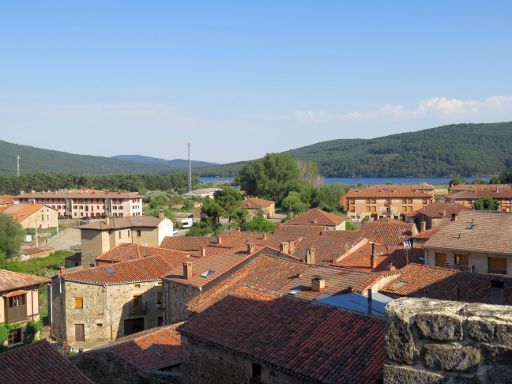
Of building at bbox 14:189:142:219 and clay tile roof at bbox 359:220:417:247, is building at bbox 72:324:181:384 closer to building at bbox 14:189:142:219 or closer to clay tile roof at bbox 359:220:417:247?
clay tile roof at bbox 359:220:417:247

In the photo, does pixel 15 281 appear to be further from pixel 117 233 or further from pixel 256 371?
pixel 117 233

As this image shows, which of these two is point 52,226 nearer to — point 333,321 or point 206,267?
point 206,267

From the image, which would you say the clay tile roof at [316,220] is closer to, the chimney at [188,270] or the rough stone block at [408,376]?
the chimney at [188,270]

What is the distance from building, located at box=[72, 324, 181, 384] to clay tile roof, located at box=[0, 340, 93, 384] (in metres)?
3.63

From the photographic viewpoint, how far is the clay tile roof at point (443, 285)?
1989 centimetres

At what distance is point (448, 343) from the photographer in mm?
3715

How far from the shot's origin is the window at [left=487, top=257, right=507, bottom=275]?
2678cm

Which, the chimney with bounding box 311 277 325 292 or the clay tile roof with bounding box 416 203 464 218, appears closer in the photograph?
the chimney with bounding box 311 277 325 292

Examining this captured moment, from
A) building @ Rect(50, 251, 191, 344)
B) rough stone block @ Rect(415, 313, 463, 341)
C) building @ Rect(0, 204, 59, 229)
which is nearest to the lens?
rough stone block @ Rect(415, 313, 463, 341)

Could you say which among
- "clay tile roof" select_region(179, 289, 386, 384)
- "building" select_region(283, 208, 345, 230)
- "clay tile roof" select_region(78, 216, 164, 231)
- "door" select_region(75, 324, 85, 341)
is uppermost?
"clay tile roof" select_region(179, 289, 386, 384)

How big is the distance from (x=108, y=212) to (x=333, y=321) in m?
95.9

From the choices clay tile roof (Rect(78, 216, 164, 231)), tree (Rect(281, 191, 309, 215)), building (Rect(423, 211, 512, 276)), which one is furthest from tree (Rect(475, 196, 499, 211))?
building (Rect(423, 211, 512, 276))

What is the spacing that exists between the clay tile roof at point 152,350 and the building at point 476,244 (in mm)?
15322

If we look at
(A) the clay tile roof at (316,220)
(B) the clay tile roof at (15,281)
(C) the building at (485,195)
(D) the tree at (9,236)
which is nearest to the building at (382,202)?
(C) the building at (485,195)
